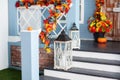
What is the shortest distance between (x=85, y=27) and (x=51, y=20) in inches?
111

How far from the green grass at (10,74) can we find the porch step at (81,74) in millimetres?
851

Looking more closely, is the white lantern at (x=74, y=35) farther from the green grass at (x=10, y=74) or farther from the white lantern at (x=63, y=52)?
the green grass at (x=10, y=74)

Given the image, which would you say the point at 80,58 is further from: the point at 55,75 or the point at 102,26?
the point at 102,26

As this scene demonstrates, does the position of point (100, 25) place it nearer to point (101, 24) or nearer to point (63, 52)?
point (101, 24)

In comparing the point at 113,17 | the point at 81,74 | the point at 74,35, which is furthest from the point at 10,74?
the point at 113,17

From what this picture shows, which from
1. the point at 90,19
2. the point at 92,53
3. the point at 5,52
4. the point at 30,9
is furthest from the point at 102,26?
the point at 5,52

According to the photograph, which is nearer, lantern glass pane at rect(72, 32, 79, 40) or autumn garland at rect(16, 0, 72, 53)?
autumn garland at rect(16, 0, 72, 53)

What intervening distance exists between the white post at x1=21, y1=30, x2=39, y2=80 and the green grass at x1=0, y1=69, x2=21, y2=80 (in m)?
0.98

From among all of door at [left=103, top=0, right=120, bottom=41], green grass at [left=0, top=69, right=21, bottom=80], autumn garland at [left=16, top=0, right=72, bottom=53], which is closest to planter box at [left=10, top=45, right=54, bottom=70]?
green grass at [left=0, top=69, right=21, bottom=80]

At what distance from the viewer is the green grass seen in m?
5.36

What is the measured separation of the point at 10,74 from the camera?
5715 mm

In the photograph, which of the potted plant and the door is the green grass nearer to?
the potted plant

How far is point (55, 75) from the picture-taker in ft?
15.9

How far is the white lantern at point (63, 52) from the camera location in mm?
4780
